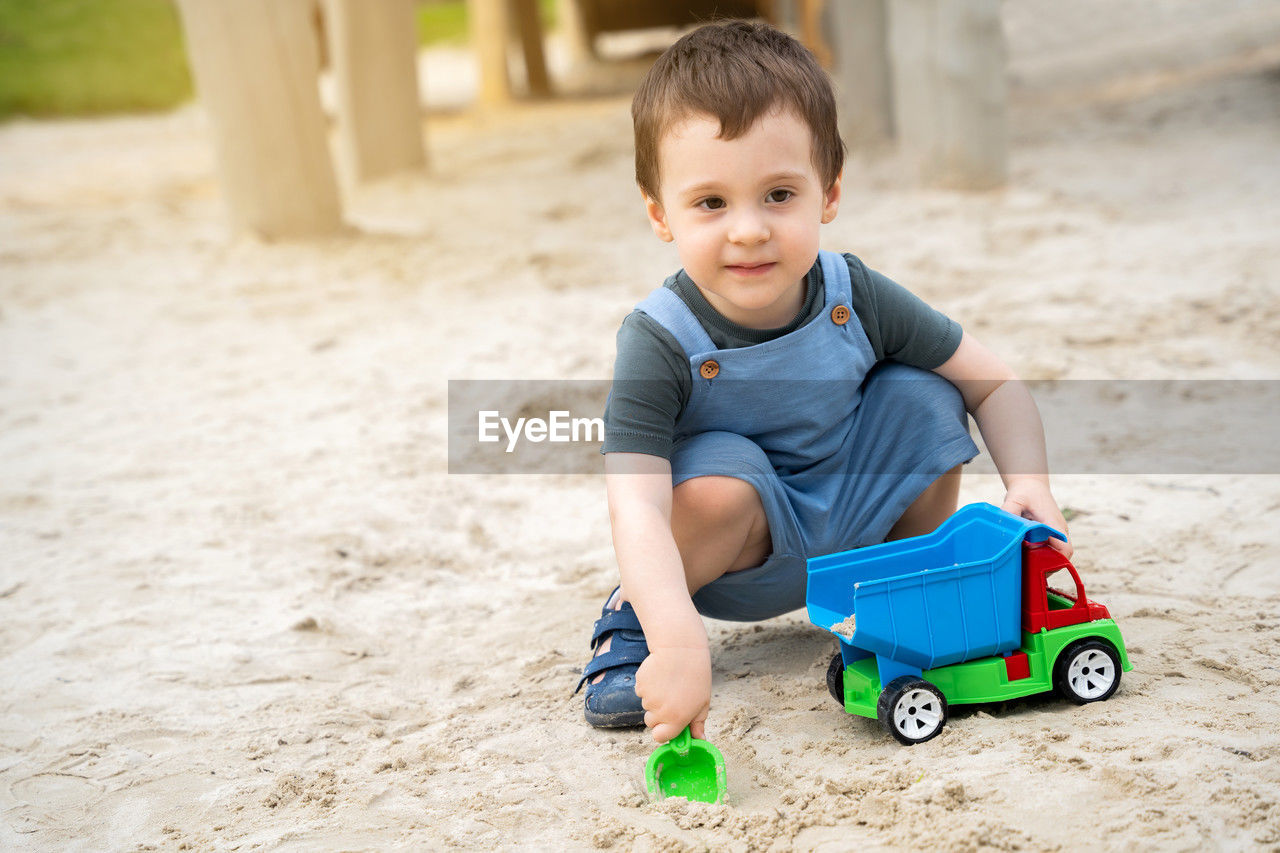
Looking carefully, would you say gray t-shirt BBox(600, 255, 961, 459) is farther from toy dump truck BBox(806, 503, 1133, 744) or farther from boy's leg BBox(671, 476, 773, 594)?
toy dump truck BBox(806, 503, 1133, 744)

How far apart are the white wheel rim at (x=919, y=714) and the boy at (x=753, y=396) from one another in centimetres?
31

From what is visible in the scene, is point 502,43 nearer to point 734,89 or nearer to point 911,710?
point 734,89

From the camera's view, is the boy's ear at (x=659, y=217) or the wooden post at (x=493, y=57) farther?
the wooden post at (x=493, y=57)

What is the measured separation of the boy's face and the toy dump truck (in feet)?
1.56

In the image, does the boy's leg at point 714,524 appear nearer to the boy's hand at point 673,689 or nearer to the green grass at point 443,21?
the boy's hand at point 673,689

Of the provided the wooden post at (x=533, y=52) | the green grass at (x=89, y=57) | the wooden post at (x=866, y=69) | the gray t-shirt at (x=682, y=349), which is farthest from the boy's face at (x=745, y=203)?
the green grass at (x=89, y=57)

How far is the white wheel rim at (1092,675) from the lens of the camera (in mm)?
1829

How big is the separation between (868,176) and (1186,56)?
185 inches

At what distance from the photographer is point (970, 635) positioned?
1.80m

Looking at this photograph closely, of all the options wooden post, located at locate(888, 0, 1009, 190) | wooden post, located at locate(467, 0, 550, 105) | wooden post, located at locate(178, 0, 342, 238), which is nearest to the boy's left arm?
wooden post, located at locate(888, 0, 1009, 190)

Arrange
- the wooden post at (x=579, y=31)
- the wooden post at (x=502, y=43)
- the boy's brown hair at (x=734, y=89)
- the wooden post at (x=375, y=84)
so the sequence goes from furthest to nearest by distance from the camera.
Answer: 1. the wooden post at (x=579, y=31)
2. the wooden post at (x=502, y=43)
3. the wooden post at (x=375, y=84)
4. the boy's brown hair at (x=734, y=89)

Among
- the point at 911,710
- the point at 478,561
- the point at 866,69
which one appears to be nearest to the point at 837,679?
the point at 911,710

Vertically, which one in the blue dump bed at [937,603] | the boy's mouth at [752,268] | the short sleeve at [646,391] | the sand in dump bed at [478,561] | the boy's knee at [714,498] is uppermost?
the boy's mouth at [752,268]

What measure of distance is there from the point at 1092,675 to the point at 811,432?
602 millimetres
